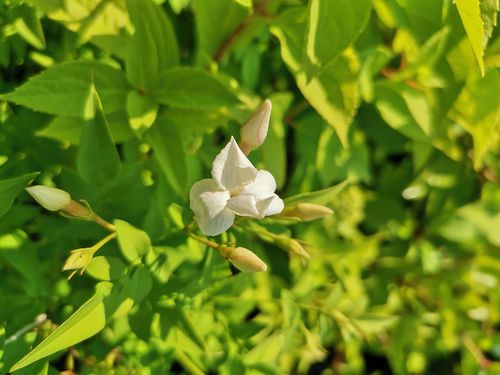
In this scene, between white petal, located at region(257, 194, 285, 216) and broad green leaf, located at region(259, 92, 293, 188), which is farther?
broad green leaf, located at region(259, 92, 293, 188)

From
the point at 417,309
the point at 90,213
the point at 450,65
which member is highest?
the point at 450,65

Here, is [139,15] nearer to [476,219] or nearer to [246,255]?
[246,255]

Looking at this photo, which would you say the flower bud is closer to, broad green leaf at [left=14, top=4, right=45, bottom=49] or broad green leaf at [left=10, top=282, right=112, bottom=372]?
broad green leaf at [left=10, top=282, right=112, bottom=372]

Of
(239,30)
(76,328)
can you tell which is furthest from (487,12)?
(76,328)

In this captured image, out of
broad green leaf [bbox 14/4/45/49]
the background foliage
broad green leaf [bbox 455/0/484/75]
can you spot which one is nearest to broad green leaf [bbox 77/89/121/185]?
the background foliage

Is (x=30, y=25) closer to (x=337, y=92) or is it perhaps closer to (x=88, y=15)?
(x=88, y=15)

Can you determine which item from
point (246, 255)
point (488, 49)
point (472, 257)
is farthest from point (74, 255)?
point (472, 257)
